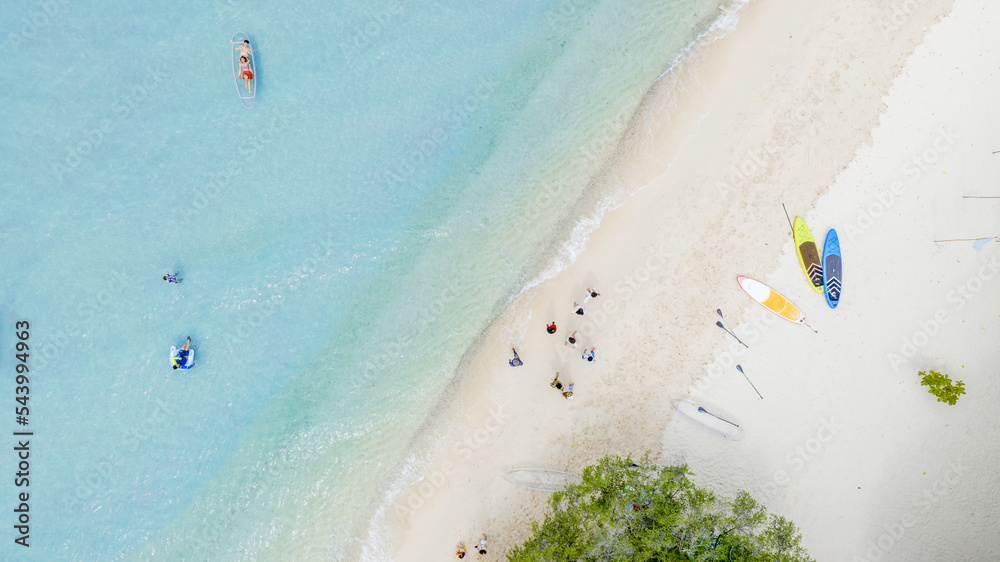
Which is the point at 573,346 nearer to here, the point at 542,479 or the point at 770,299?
the point at 542,479

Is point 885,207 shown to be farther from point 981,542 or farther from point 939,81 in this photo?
point 981,542

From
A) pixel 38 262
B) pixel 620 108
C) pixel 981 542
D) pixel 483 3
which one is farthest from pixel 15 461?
pixel 981 542
